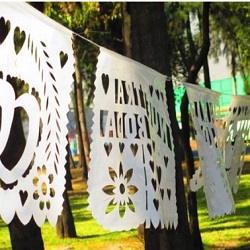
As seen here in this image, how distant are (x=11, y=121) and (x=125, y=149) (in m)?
1.23

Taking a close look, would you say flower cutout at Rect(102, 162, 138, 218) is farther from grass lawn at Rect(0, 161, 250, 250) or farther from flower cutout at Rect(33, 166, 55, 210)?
grass lawn at Rect(0, 161, 250, 250)

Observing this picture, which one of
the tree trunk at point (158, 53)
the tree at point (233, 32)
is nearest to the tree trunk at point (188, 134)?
the tree at point (233, 32)

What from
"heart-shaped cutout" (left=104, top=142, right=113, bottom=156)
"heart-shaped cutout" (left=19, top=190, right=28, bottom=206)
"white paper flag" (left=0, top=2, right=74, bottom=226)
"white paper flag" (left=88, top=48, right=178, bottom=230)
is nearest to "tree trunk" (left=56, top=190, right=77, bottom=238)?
"white paper flag" (left=88, top=48, right=178, bottom=230)

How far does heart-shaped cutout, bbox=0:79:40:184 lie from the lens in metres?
4.00

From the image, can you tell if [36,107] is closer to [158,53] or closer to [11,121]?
[11,121]

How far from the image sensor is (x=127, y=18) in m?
11.9

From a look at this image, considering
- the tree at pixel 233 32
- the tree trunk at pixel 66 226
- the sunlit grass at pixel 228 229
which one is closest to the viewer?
the sunlit grass at pixel 228 229

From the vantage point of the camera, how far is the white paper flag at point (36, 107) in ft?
13.2

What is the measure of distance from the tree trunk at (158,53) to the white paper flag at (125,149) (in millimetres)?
2532

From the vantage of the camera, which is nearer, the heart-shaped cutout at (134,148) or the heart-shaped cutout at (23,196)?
the heart-shaped cutout at (23,196)

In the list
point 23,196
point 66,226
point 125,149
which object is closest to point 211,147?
point 125,149

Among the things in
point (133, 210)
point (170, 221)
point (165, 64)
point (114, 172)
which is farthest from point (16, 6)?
point (165, 64)

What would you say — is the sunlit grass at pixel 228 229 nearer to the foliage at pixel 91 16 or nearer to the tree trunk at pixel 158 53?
the foliage at pixel 91 16

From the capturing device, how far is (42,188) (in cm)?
417
